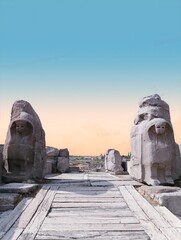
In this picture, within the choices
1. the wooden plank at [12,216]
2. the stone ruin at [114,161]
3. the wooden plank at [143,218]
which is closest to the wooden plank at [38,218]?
the wooden plank at [12,216]

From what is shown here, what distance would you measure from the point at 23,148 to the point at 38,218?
3221 millimetres

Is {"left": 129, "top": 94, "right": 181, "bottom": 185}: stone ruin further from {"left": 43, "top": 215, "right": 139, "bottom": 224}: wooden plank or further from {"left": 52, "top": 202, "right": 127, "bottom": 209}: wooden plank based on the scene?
{"left": 43, "top": 215, "right": 139, "bottom": 224}: wooden plank

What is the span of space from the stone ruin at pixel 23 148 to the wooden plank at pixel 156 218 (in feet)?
9.11

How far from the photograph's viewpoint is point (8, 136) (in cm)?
744

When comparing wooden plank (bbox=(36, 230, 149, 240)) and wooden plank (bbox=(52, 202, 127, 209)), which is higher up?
wooden plank (bbox=(52, 202, 127, 209))

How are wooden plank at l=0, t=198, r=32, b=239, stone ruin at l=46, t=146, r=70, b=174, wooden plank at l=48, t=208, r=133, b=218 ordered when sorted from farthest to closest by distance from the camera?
stone ruin at l=46, t=146, r=70, b=174
wooden plank at l=48, t=208, r=133, b=218
wooden plank at l=0, t=198, r=32, b=239

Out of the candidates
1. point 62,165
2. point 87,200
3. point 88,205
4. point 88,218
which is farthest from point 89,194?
point 62,165

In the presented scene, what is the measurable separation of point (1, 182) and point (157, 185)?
374 centimetres

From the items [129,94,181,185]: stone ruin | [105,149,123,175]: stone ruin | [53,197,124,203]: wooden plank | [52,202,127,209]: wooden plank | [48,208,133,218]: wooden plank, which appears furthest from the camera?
[105,149,123,175]: stone ruin

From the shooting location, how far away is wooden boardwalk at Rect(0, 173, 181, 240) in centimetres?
355

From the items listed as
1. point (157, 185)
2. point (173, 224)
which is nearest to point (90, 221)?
point (173, 224)

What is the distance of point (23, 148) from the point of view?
7.23m

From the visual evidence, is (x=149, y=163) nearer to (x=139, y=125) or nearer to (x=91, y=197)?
(x=139, y=125)

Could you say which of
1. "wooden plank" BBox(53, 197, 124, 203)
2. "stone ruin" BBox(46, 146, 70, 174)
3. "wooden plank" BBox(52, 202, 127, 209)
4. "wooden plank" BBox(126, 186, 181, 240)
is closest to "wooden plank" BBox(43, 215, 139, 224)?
"wooden plank" BBox(126, 186, 181, 240)
